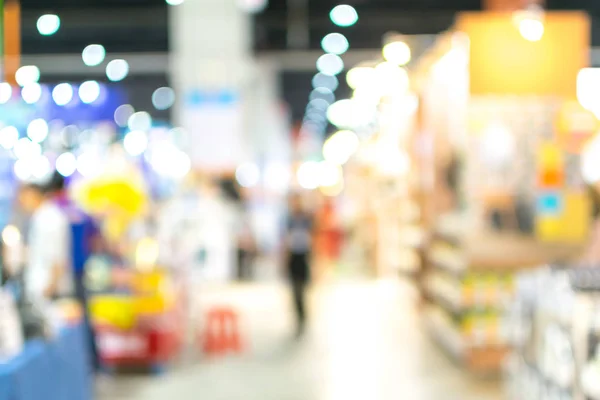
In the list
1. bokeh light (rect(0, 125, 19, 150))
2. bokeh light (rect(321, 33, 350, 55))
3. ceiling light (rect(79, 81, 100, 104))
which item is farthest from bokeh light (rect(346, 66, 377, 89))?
bokeh light (rect(0, 125, 19, 150))

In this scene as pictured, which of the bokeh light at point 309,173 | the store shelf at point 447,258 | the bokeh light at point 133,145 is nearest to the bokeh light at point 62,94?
the bokeh light at point 133,145

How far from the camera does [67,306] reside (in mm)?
6766

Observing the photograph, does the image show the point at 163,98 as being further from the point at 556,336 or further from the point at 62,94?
the point at 556,336

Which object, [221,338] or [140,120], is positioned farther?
[140,120]

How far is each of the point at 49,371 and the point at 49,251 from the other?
2408 millimetres

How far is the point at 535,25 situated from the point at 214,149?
6971 mm

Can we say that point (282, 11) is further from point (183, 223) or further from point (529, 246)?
point (529, 246)

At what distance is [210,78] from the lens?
14.6m

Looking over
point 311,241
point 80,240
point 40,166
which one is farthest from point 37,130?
point 311,241

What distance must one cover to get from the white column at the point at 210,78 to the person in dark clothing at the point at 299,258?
386 centimetres

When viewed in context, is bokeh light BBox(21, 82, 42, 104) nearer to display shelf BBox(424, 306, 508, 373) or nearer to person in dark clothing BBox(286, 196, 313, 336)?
person in dark clothing BBox(286, 196, 313, 336)

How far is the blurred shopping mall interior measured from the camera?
530 centimetres

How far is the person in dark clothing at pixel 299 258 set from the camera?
35.8 feet

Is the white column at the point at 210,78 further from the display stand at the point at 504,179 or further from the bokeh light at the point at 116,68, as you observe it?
the bokeh light at the point at 116,68
